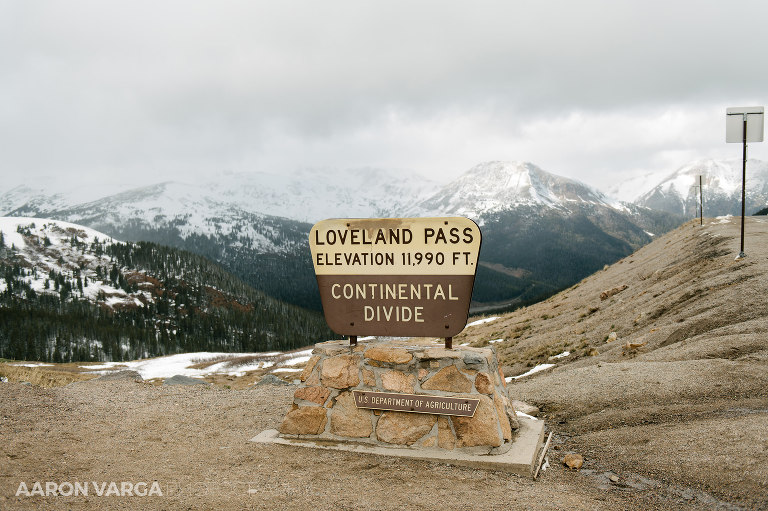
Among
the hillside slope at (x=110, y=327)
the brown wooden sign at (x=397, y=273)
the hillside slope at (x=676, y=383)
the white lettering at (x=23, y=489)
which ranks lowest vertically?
the hillside slope at (x=110, y=327)

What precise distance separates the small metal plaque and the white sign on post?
18490 mm

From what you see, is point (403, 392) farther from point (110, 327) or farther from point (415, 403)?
point (110, 327)

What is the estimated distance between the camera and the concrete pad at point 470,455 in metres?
7.98

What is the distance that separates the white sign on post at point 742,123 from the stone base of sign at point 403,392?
17602 mm

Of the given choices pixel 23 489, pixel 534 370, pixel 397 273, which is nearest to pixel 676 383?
pixel 397 273

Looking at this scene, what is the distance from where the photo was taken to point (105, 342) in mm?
148375

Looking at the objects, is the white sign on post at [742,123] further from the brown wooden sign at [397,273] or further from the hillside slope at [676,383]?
the brown wooden sign at [397,273]

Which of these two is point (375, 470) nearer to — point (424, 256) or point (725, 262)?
point (424, 256)

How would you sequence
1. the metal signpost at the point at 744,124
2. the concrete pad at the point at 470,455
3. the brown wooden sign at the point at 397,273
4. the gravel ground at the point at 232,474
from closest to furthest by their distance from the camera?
the gravel ground at the point at 232,474
the concrete pad at the point at 470,455
the brown wooden sign at the point at 397,273
the metal signpost at the point at 744,124

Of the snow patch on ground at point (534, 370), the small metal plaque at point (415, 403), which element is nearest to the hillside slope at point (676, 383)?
the snow patch on ground at point (534, 370)

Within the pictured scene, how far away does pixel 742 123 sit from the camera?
67.6 ft

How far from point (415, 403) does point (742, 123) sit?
19.6 m

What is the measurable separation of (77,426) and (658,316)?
18.6 metres

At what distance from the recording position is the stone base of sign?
8547mm
